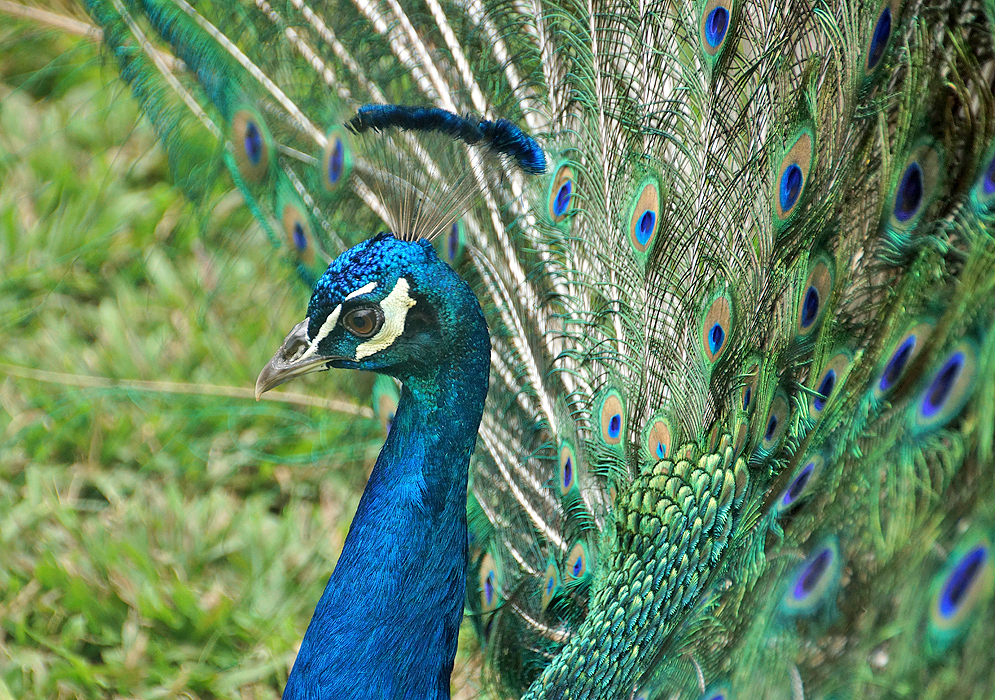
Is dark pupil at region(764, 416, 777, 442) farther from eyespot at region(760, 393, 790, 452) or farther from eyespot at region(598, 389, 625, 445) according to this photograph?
eyespot at region(598, 389, 625, 445)

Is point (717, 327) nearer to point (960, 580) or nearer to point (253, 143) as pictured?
point (960, 580)

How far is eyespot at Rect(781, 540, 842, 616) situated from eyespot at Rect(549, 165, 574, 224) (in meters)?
0.61

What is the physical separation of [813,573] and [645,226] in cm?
52

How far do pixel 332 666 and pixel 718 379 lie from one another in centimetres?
60

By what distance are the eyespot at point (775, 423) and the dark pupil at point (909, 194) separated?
257 millimetres

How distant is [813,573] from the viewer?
2.96 feet

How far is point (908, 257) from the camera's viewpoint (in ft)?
3.36

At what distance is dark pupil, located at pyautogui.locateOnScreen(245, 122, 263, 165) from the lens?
4.64 feet

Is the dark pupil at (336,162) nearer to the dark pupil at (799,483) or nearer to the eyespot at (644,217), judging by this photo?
the eyespot at (644,217)

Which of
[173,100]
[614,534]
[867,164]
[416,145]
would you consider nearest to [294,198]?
[173,100]

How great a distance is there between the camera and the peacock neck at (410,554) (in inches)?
41.7

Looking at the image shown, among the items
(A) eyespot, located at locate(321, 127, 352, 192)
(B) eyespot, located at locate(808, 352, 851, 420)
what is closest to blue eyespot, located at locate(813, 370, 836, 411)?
(B) eyespot, located at locate(808, 352, 851, 420)

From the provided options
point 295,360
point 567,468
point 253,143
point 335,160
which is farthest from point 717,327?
point 253,143

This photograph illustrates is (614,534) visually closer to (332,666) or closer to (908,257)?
(332,666)
